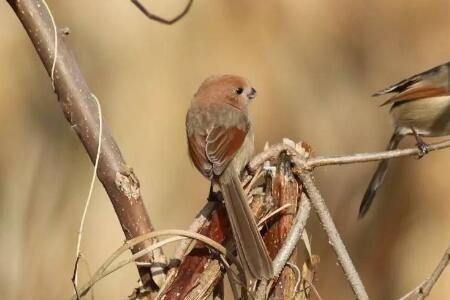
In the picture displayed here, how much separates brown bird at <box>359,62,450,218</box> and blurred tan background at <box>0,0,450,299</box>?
0.62m

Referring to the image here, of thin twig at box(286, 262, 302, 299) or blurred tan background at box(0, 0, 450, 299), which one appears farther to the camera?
blurred tan background at box(0, 0, 450, 299)

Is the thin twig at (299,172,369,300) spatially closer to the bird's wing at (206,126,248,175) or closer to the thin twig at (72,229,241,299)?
the thin twig at (72,229,241,299)

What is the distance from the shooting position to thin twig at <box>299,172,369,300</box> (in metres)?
1.98

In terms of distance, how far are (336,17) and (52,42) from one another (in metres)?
3.15

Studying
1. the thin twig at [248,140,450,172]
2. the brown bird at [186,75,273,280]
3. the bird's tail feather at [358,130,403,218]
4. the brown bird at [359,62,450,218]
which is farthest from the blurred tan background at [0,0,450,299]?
the thin twig at [248,140,450,172]

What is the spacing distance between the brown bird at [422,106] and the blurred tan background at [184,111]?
0.62m

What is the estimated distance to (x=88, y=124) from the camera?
6.88 ft

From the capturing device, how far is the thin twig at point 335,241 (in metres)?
1.98

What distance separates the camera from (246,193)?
88.1 inches

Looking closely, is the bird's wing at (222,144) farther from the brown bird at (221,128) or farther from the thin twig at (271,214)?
the thin twig at (271,214)

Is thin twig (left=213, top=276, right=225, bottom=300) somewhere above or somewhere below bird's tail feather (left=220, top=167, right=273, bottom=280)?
below

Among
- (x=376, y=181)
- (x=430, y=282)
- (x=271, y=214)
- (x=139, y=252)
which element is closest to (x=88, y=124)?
(x=139, y=252)

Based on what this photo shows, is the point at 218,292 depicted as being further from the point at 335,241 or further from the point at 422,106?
the point at 422,106

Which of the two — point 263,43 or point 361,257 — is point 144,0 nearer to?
point 263,43
